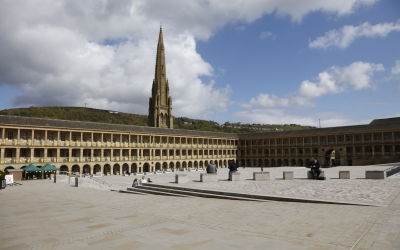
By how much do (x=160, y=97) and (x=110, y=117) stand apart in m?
54.9

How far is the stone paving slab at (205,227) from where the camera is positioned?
742 cm

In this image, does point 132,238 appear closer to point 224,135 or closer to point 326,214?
point 326,214

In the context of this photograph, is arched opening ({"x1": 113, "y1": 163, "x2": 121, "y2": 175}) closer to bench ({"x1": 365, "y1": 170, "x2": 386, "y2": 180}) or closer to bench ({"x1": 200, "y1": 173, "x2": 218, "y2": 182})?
bench ({"x1": 200, "y1": 173, "x2": 218, "y2": 182})

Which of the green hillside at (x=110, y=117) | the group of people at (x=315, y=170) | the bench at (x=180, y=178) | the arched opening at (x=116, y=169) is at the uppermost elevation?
the green hillside at (x=110, y=117)

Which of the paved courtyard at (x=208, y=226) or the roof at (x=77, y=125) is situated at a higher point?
the roof at (x=77, y=125)

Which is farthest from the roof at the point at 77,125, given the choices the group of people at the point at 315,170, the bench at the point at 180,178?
the group of people at the point at 315,170

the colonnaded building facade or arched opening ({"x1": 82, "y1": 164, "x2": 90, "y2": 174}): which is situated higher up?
the colonnaded building facade

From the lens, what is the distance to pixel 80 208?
1341 cm

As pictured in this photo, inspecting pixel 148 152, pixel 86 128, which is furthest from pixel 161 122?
pixel 86 128

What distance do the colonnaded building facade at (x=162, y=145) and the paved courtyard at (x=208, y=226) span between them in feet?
125

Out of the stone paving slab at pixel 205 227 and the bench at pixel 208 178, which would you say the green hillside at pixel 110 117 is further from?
the stone paving slab at pixel 205 227

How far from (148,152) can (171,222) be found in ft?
186

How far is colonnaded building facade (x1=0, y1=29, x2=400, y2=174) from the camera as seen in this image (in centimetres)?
4734

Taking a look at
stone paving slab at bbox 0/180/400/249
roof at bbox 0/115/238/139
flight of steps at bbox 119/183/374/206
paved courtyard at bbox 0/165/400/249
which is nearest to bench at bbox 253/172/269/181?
flight of steps at bbox 119/183/374/206
